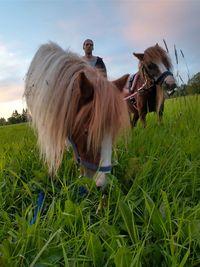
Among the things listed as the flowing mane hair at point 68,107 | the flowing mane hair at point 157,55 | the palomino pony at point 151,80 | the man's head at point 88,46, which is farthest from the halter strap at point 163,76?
the flowing mane hair at point 68,107

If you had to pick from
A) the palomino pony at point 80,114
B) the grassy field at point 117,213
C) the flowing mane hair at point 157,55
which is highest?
the flowing mane hair at point 157,55

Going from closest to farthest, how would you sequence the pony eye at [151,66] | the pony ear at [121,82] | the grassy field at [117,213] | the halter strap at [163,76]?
the grassy field at [117,213]
the pony ear at [121,82]
the halter strap at [163,76]
the pony eye at [151,66]

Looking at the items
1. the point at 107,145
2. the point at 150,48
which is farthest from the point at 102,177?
the point at 150,48

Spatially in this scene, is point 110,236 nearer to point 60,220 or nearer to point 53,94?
point 60,220

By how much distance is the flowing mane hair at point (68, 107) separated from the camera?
2.76m

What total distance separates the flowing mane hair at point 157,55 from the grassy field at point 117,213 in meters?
1.69

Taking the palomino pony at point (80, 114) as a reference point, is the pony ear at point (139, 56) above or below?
above

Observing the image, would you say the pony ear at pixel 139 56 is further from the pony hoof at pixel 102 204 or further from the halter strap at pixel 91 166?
the pony hoof at pixel 102 204

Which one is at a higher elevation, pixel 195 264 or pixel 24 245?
pixel 24 245

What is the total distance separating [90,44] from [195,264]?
5077 mm

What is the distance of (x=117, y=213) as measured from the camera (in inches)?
95.1

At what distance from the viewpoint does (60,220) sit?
2180 millimetres

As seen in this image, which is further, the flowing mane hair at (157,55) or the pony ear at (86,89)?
the flowing mane hair at (157,55)

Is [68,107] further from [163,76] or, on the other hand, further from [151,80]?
[151,80]
